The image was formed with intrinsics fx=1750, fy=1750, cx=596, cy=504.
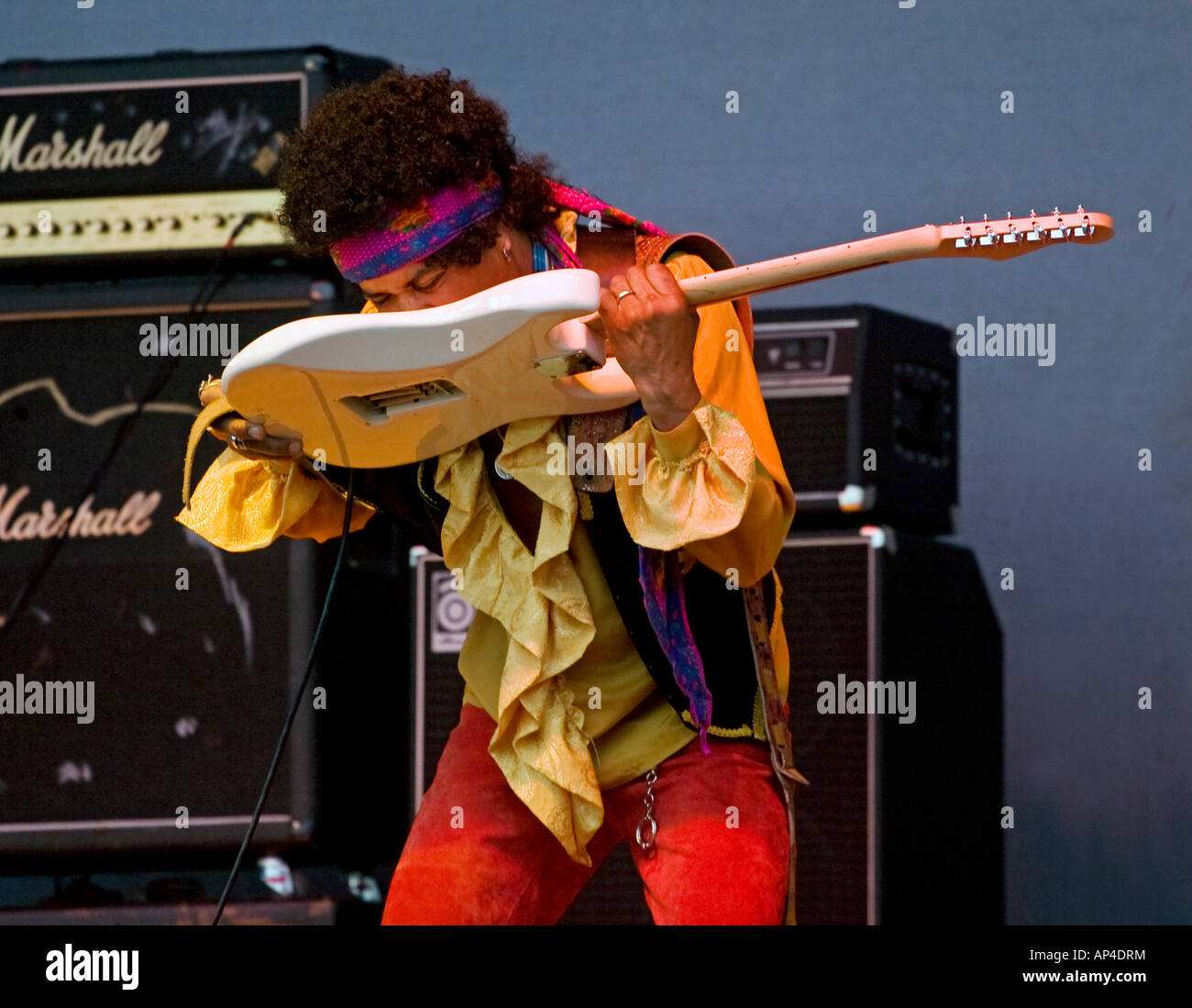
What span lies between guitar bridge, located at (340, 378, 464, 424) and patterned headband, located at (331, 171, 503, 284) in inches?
4.5

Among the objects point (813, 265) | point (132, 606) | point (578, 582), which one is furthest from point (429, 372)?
point (132, 606)

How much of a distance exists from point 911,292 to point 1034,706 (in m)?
0.67

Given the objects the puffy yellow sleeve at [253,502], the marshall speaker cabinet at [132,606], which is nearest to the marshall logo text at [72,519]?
the marshall speaker cabinet at [132,606]

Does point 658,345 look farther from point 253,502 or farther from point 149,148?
point 149,148

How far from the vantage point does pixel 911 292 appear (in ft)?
9.09

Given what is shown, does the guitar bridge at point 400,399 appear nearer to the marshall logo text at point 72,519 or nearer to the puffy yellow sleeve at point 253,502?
the puffy yellow sleeve at point 253,502

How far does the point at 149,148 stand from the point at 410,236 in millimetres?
1036

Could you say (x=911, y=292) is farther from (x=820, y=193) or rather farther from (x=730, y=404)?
(x=730, y=404)

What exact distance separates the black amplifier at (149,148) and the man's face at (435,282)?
2.90 ft

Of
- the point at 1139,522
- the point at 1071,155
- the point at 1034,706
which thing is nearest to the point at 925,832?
the point at 1034,706

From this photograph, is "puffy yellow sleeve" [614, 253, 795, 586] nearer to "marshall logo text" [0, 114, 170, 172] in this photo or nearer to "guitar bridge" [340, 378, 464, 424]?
"guitar bridge" [340, 378, 464, 424]

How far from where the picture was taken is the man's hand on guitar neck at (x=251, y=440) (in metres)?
1.80

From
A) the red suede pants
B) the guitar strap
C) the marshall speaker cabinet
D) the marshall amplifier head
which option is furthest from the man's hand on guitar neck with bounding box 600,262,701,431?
the marshall speaker cabinet
